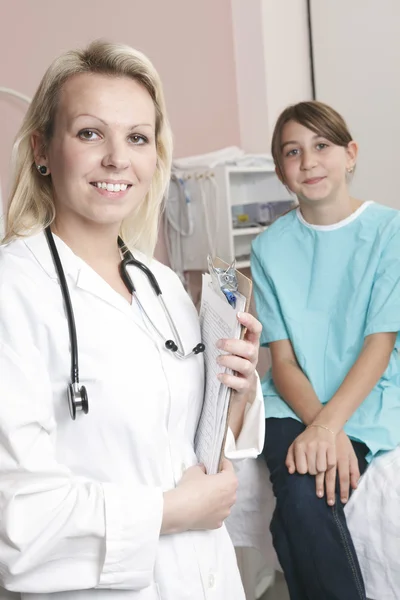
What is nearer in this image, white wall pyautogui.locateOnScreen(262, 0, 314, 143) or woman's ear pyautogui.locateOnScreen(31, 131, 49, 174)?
woman's ear pyautogui.locateOnScreen(31, 131, 49, 174)

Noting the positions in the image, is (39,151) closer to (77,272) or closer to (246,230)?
(77,272)

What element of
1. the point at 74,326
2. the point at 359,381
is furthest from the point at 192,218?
the point at 74,326

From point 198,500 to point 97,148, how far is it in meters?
0.54

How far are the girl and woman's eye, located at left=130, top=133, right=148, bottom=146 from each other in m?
0.80

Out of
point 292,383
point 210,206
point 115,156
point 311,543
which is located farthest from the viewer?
point 210,206

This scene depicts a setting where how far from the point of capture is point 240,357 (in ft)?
3.32

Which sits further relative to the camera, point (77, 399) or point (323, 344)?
point (323, 344)

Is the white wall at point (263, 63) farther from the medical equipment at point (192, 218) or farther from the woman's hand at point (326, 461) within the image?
the woman's hand at point (326, 461)

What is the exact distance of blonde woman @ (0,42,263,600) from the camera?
857 millimetres

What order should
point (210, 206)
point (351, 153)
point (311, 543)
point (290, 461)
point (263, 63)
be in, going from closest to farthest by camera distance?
1. point (311, 543)
2. point (290, 461)
3. point (351, 153)
4. point (210, 206)
5. point (263, 63)

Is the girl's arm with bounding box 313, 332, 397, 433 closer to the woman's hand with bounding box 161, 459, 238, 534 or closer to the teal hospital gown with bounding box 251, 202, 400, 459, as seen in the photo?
the teal hospital gown with bounding box 251, 202, 400, 459

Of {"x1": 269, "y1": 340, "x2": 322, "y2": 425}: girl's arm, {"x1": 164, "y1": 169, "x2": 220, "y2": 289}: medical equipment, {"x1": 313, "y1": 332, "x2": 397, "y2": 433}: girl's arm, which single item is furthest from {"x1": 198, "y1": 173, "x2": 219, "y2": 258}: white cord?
{"x1": 313, "y1": 332, "x2": 397, "y2": 433}: girl's arm

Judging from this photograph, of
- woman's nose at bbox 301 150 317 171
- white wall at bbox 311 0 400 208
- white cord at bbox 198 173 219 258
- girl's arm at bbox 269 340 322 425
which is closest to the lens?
girl's arm at bbox 269 340 322 425

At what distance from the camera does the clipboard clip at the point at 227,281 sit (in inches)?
38.3
